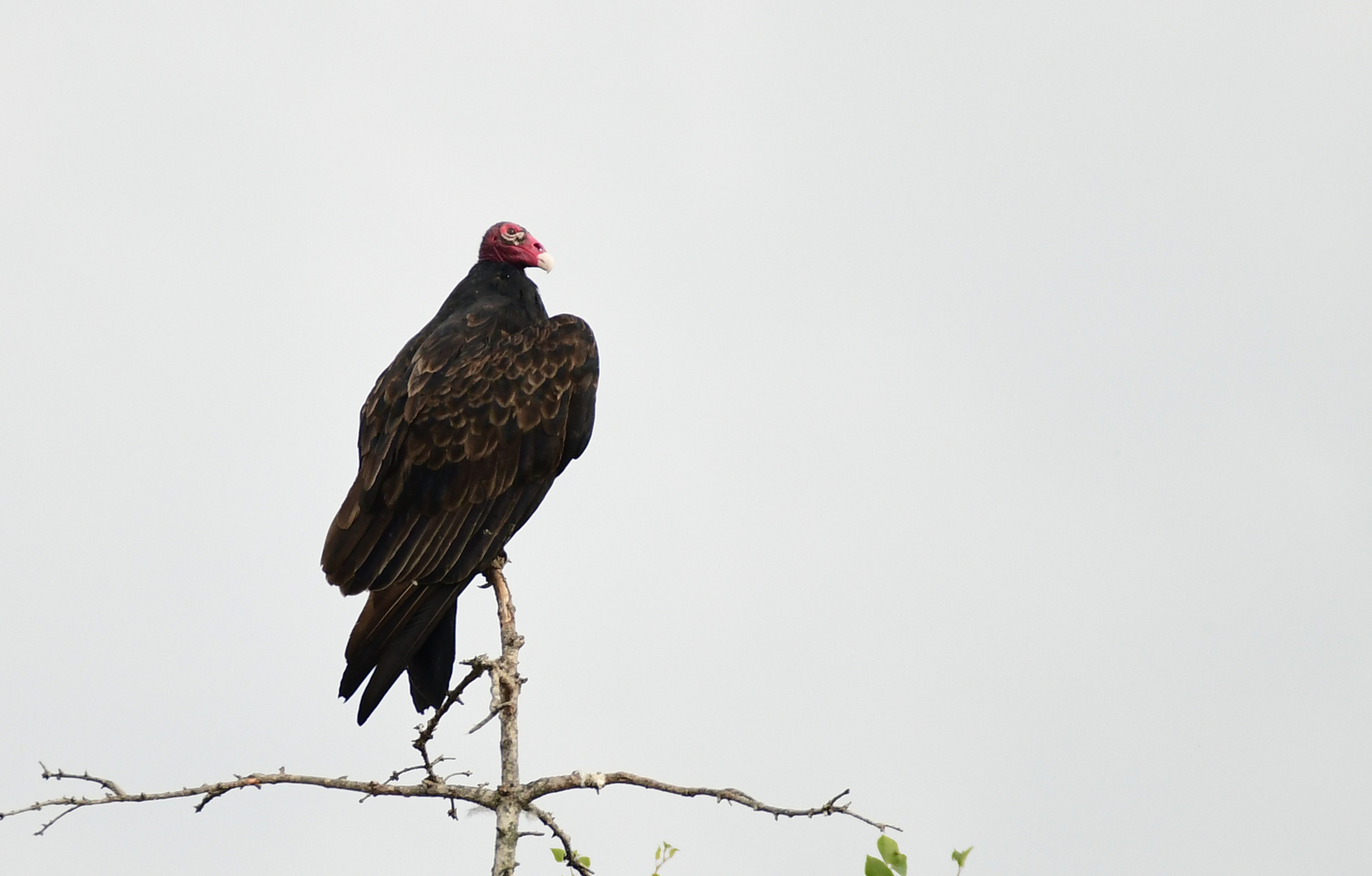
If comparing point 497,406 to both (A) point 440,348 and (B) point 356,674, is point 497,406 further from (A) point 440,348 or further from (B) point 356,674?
(B) point 356,674

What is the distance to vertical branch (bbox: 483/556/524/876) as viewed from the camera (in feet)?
12.6

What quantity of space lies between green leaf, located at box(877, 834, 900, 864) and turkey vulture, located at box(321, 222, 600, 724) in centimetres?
239

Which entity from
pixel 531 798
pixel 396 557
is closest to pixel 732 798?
pixel 531 798

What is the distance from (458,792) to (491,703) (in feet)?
0.88

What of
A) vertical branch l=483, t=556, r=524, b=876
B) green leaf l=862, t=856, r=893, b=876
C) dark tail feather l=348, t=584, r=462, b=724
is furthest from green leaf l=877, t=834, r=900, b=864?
dark tail feather l=348, t=584, r=462, b=724

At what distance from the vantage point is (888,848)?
3678 mm

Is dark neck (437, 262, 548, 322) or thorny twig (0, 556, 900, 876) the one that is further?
dark neck (437, 262, 548, 322)

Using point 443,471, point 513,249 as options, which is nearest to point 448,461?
point 443,471

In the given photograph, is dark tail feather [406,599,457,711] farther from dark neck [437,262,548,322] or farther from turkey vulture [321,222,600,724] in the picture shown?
dark neck [437,262,548,322]

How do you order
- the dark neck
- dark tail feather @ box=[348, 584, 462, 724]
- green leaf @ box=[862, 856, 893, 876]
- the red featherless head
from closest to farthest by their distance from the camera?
green leaf @ box=[862, 856, 893, 876]
dark tail feather @ box=[348, 584, 462, 724]
the dark neck
the red featherless head

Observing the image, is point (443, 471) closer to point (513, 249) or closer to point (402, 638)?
point (402, 638)

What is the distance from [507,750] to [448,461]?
248 centimetres

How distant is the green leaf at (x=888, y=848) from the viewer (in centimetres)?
367

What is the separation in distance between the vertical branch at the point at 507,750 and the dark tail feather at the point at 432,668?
134 centimetres
